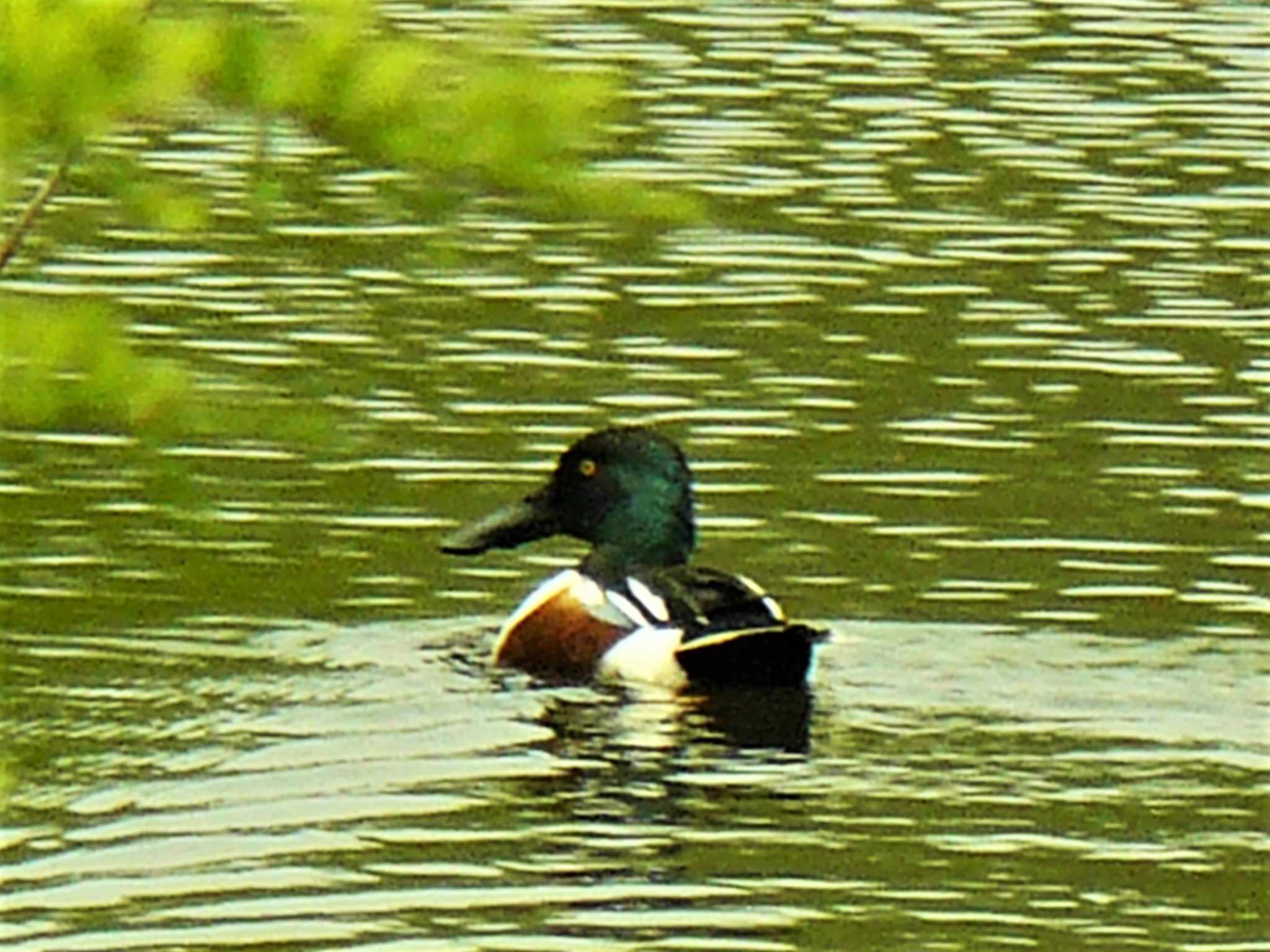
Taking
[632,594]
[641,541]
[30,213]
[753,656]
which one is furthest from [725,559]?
[30,213]

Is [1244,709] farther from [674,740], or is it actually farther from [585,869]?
[585,869]

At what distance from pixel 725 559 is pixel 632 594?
38.0 inches

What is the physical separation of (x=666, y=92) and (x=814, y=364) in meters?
6.81

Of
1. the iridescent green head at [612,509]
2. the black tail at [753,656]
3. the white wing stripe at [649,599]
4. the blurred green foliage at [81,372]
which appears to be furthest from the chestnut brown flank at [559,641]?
the blurred green foliage at [81,372]

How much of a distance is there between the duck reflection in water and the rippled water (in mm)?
126

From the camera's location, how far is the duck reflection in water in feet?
34.4

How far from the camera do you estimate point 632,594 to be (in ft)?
36.5

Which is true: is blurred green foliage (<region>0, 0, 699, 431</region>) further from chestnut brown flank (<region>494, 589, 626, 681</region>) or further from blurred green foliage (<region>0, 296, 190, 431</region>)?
chestnut brown flank (<region>494, 589, 626, 681</region>)

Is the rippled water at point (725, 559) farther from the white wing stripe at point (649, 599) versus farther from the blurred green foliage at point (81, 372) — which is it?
the white wing stripe at point (649, 599)

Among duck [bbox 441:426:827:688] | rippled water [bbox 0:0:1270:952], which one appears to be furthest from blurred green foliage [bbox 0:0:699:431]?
duck [bbox 441:426:827:688]

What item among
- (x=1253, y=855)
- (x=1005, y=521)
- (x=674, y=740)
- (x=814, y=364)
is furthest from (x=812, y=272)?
(x=1253, y=855)

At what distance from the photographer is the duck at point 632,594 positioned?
10523mm

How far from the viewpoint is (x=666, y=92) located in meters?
21.2

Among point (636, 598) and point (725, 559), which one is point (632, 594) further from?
point (725, 559)
